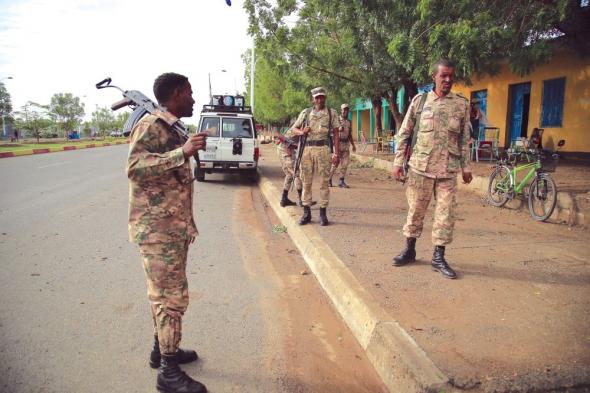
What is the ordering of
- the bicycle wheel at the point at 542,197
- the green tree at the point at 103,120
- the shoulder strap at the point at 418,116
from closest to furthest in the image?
the shoulder strap at the point at 418,116, the bicycle wheel at the point at 542,197, the green tree at the point at 103,120

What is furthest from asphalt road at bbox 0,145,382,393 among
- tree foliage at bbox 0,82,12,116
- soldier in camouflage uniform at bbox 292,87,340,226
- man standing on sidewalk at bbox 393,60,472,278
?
tree foliage at bbox 0,82,12,116

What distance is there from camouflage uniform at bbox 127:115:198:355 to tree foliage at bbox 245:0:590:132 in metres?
5.27

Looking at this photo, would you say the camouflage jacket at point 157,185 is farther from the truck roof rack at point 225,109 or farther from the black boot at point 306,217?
the truck roof rack at point 225,109

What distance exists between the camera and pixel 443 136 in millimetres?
3846

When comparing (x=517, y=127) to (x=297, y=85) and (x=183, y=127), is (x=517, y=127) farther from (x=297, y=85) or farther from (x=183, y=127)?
(x=183, y=127)

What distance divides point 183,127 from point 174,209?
1.60ft

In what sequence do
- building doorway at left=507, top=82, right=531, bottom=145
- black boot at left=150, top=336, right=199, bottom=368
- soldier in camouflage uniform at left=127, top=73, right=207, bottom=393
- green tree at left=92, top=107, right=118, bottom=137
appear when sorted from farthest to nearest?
green tree at left=92, top=107, right=118, bottom=137, building doorway at left=507, top=82, right=531, bottom=145, black boot at left=150, top=336, right=199, bottom=368, soldier in camouflage uniform at left=127, top=73, right=207, bottom=393

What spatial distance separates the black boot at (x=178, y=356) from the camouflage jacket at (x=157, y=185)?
743 millimetres

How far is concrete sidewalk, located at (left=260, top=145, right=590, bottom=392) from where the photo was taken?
2.36 metres

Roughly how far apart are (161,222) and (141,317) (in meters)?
1.35

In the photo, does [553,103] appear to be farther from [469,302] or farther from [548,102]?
[469,302]

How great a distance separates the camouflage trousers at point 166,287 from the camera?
2348 mm

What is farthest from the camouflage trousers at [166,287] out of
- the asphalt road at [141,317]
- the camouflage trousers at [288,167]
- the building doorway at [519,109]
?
the building doorway at [519,109]

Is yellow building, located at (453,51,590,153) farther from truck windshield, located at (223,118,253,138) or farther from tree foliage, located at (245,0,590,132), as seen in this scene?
truck windshield, located at (223,118,253,138)
